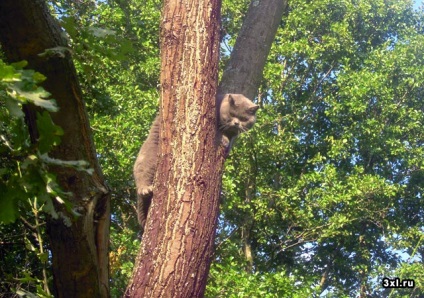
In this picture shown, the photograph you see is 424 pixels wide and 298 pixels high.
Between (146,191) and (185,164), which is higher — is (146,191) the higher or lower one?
the higher one

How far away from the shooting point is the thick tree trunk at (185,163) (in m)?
3.17

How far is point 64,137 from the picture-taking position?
298cm

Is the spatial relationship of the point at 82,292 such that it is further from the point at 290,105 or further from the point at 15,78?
the point at 290,105

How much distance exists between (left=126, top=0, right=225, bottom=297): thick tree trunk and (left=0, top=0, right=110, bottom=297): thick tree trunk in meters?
0.32

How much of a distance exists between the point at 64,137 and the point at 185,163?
668mm

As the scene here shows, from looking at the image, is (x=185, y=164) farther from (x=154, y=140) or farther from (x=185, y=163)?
(x=154, y=140)

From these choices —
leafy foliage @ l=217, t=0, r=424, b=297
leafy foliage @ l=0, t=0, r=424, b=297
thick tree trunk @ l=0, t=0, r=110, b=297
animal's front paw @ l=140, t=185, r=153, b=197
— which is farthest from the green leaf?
leafy foliage @ l=217, t=0, r=424, b=297

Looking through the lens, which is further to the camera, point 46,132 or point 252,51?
point 252,51

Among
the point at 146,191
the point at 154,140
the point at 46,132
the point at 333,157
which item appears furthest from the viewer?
the point at 333,157

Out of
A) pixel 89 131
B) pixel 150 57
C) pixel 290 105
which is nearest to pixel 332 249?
pixel 290 105

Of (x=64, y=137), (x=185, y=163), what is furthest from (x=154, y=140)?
(x=64, y=137)

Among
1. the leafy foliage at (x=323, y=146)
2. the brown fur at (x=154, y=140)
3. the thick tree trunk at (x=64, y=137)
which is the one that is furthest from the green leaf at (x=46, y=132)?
the leafy foliage at (x=323, y=146)

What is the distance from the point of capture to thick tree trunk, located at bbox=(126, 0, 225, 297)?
3166 millimetres

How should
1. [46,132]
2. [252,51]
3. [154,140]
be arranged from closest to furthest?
[46,132], [252,51], [154,140]
